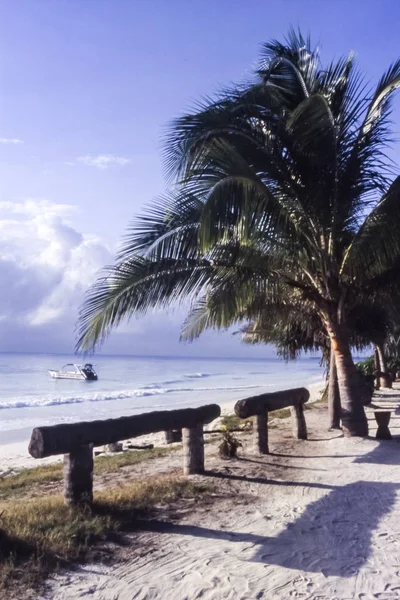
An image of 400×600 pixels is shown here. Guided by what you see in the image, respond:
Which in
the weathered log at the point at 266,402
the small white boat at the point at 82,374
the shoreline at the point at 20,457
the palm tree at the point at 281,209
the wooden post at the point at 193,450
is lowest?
the shoreline at the point at 20,457

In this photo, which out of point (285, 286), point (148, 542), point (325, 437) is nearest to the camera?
point (148, 542)

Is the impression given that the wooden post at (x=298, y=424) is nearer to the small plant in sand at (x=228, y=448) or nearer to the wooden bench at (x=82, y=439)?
the small plant in sand at (x=228, y=448)

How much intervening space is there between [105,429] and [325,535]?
250 centimetres

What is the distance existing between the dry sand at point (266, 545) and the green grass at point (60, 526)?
0.68 ft

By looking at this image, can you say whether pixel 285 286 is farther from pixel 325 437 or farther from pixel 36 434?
pixel 36 434

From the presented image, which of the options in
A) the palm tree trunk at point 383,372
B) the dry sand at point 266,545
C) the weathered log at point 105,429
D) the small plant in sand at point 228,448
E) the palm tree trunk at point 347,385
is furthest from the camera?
the palm tree trunk at point 383,372

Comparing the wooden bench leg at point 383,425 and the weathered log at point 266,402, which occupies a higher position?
the weathered log at point 266,402

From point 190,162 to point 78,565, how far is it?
21.1 feet

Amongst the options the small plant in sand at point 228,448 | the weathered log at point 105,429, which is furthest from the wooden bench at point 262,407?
the weathered log at point 105,429

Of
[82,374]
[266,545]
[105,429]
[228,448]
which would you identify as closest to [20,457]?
[228,448]

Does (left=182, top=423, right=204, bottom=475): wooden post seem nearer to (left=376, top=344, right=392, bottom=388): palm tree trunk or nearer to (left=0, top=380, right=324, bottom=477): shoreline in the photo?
(left=0, top=380, right=324, bottom=477): shoreline

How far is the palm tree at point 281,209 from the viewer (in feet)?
30.1

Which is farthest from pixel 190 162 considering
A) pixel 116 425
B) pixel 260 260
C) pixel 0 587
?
pixel 0 587

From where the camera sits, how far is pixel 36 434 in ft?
18.9
